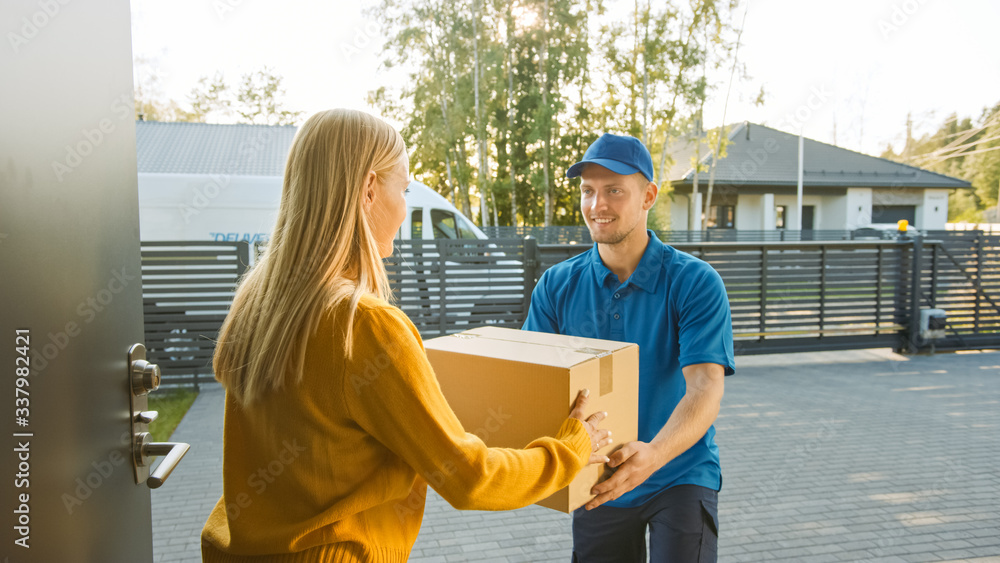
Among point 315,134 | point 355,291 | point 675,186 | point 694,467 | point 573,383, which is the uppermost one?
point 675,186

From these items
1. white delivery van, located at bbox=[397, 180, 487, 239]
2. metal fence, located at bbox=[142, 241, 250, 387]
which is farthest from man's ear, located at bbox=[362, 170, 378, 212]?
white delivery van, located at bbox=[397, 180, 487, 239]

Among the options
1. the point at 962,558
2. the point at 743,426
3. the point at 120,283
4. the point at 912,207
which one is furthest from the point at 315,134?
the point at 912,207

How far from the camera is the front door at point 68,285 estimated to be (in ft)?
3.90

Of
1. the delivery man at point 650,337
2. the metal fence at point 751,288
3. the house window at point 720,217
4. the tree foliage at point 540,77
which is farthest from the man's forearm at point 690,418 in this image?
the house window at point 720,217

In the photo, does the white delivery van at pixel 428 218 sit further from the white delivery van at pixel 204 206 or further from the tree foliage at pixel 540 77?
the tree foliage at pixel 540 77

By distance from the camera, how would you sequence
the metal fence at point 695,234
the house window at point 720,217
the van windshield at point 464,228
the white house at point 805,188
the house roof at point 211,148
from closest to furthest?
the van windshield at point 464,228 < the house roof at point 211,148 < the metal fence at point 695,234 < the white house at point 805,188 < the house window at point 720,217

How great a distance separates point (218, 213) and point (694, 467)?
10546 millimetres

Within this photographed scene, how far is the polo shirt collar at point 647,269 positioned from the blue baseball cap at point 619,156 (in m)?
0.30

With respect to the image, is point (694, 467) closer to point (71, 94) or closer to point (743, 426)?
point (71, 94)

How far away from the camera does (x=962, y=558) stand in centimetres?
387

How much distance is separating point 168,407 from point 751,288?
24.9 feet

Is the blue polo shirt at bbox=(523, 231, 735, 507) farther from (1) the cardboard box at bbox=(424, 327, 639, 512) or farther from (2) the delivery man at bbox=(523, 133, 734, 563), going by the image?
(1) the cardboard box at bbox=(424, 327, 639, 512)

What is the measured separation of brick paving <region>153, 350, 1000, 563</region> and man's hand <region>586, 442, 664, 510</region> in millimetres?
2260

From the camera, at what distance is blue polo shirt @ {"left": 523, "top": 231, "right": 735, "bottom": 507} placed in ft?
7.65
